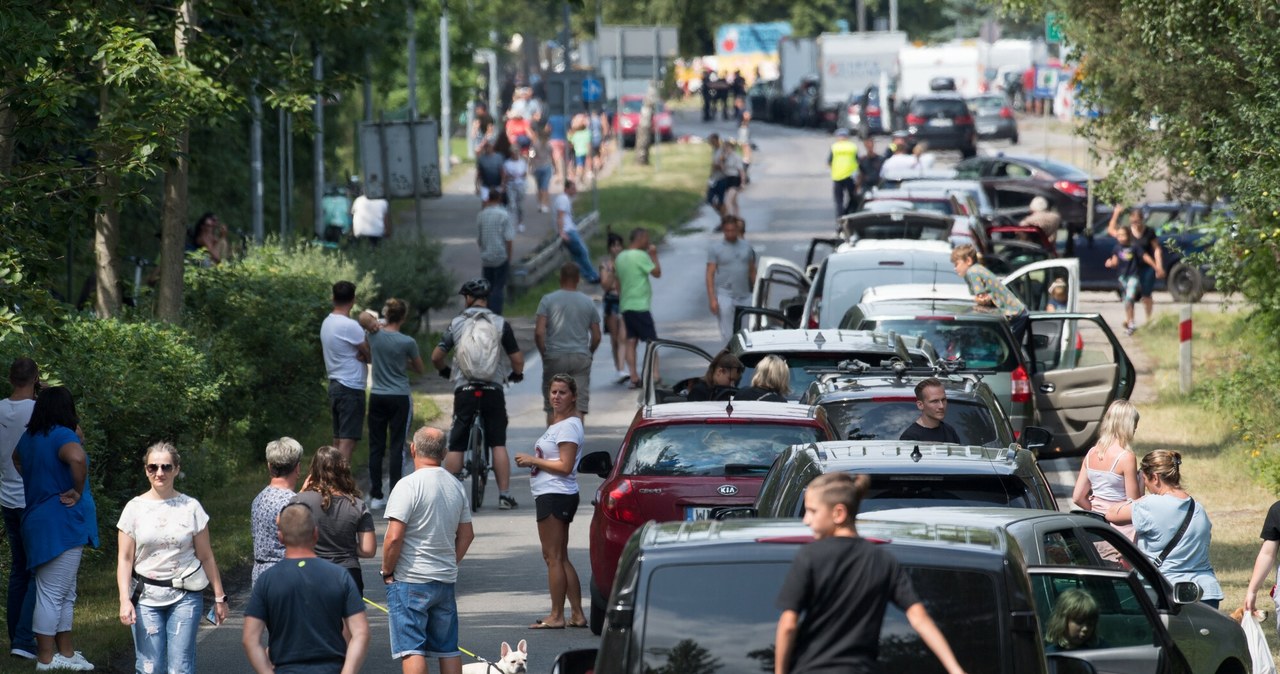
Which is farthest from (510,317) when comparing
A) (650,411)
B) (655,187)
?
(655,187)

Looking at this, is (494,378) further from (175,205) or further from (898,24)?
(898,24)

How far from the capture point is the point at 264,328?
1614 centimetres

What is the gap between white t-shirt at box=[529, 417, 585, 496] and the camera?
1062cm

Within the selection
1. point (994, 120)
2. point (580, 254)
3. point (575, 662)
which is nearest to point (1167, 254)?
point (580, 254)

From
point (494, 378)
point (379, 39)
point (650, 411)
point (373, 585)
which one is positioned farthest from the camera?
point (379, 39)

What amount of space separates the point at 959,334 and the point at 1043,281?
266 inches

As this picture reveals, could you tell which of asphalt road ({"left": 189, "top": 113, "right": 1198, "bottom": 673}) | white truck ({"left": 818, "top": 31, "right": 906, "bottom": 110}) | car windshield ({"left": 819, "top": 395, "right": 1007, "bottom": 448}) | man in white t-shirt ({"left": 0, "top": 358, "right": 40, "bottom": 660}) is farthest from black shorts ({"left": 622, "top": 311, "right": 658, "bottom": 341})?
white truck ({"left": 818, "top": 31, "right": 906, "bottom": 110})

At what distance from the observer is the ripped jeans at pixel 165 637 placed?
8.55 metres

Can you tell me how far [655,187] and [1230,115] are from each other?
98.1 ft

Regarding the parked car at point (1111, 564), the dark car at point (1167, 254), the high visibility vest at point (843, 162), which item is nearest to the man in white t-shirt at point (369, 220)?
the high visibility vest at point (843, 162)

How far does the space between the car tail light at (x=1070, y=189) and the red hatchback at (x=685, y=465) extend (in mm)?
25531

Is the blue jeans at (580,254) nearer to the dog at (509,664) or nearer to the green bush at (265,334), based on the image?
the green bush at (265,334)

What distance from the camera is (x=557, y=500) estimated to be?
35.1 feet

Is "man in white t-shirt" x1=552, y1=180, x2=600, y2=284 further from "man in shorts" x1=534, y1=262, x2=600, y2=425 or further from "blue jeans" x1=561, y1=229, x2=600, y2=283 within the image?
"man in shorts" x1=534, y1=262, x2=600, y2=425
